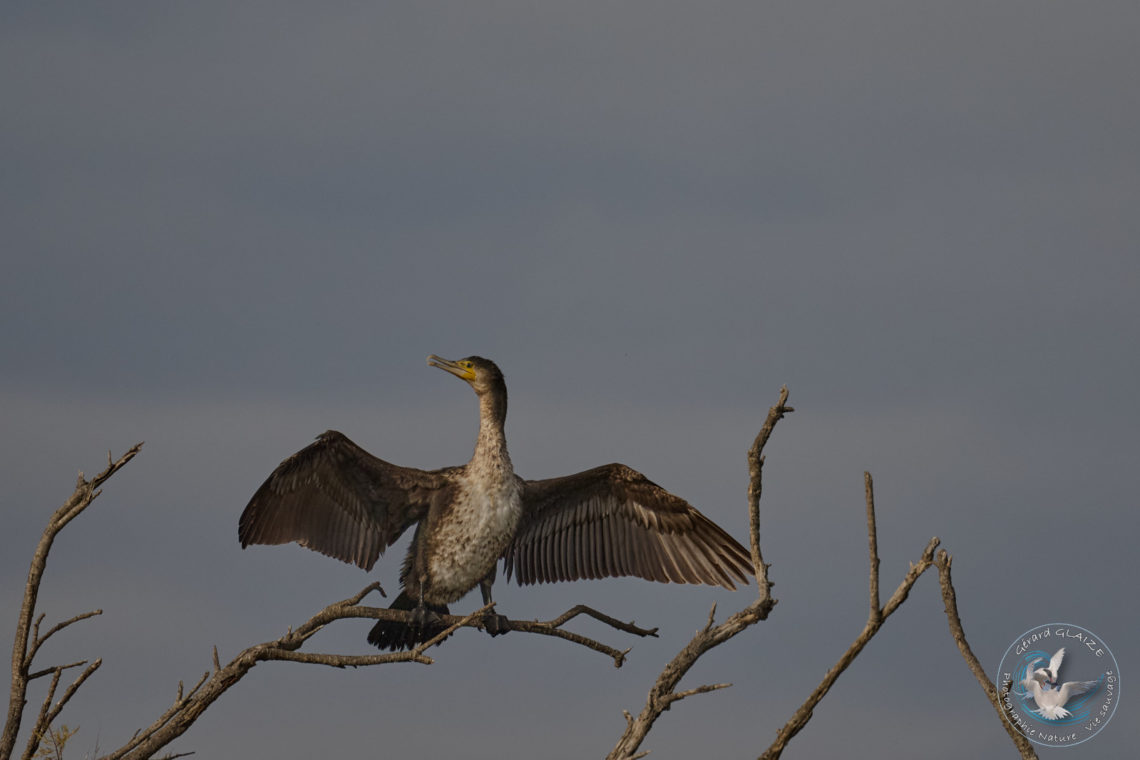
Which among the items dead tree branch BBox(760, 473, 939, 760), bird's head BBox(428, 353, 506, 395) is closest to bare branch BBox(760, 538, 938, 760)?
dead tree branch BBox(760, 473, 939, 760)

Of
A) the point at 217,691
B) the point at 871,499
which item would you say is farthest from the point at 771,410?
the point at 217,691

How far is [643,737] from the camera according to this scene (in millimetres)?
6602

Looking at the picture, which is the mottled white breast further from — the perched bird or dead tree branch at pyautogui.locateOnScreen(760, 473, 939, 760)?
dead tree branch at pyautogui.locateOnScreen(760, 473, 939, 760)

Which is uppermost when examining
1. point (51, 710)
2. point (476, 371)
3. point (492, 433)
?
point (476, 371)

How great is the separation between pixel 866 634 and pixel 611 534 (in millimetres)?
4231

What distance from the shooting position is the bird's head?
32.7ft

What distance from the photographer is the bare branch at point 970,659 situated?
6.95 m

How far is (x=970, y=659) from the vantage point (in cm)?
730

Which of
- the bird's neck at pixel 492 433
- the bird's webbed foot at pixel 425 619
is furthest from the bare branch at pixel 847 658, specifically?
the bird's neck at pixel 492 433

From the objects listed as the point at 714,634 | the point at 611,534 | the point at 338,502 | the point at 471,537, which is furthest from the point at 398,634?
the point at 714,634

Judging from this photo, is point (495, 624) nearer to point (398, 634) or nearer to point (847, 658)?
point (398, 634)

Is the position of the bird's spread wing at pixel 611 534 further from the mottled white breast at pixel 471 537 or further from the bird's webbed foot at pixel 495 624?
the bird's webbed foot at pixel 495 624

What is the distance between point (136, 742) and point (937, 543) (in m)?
4.51

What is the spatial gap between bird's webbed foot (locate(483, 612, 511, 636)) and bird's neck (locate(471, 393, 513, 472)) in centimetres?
119
